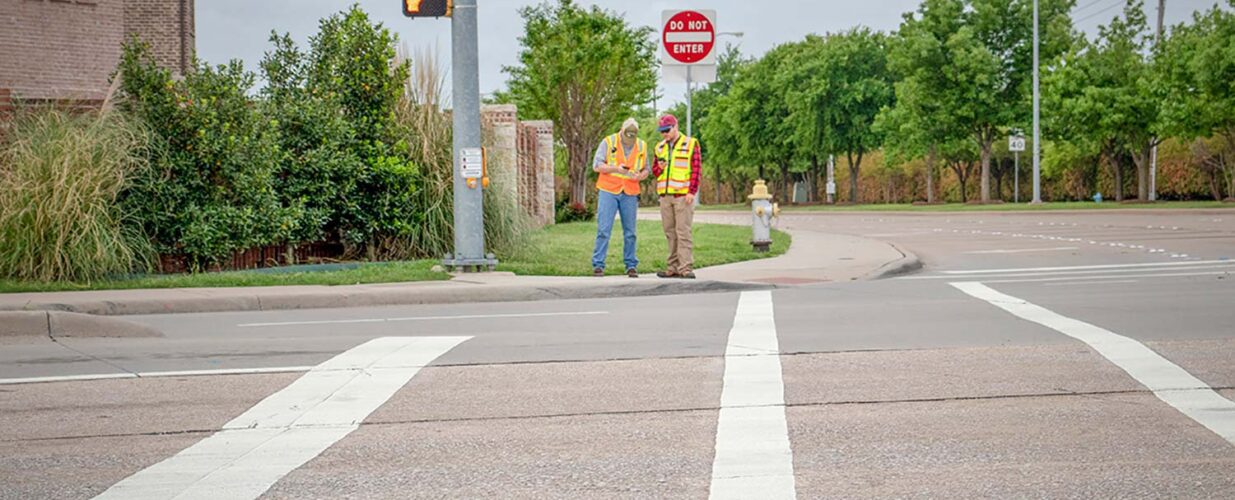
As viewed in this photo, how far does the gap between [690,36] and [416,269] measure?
29.5ft

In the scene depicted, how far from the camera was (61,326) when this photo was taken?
10.3m

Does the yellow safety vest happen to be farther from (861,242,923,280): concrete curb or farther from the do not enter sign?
the do not enter sign

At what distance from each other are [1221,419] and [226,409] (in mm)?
4993

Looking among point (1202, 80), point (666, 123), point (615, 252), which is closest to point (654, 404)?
point (666, 123)

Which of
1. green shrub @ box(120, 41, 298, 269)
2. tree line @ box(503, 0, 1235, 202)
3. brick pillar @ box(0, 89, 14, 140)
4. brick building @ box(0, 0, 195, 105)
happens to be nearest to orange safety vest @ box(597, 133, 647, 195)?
green shrub @ box(120, 41, 298, 269)

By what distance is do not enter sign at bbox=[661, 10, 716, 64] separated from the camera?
22828 millimetres

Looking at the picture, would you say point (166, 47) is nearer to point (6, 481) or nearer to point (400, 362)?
point (400, 362)

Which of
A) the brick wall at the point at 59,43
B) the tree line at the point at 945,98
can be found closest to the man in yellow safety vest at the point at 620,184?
the brick wall at the point at 59,43

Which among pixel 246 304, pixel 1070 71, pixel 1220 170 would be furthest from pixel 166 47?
pixel 1220 170

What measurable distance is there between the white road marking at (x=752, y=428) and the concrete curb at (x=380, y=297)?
4.62m

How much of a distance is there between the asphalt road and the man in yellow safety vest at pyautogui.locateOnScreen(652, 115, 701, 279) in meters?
3.32

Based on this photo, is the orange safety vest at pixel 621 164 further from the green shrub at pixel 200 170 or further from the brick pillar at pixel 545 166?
the brick pillar at pixel 545 166

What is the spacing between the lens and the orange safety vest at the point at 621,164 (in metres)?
15.4

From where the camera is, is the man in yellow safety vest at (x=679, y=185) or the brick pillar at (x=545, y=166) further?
the brick pillar at (x=545, y=166)
